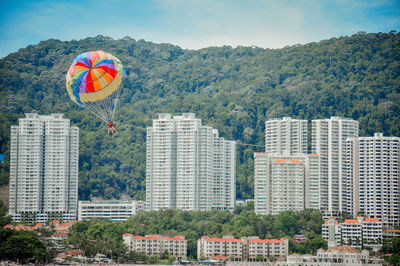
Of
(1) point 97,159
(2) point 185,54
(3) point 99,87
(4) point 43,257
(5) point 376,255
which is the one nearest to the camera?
(3) point 99,87

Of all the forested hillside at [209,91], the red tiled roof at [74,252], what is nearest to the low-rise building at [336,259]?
the red tiled roof at [74,252]

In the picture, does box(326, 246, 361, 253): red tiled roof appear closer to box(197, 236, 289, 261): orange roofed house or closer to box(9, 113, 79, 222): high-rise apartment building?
box(197, 236, 289, 261): orange roofed house

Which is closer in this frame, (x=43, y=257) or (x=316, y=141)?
(x=43, y=257)

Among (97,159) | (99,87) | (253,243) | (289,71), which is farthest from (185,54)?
(99,87)

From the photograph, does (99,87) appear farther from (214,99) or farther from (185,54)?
(185,54)

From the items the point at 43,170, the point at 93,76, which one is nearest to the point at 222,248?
the point at 43,170

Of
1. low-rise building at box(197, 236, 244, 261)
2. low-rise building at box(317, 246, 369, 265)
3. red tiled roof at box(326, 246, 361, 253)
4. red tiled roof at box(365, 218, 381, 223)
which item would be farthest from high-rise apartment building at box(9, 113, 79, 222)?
red tiled roof at box(365, 218, 381, 223)
